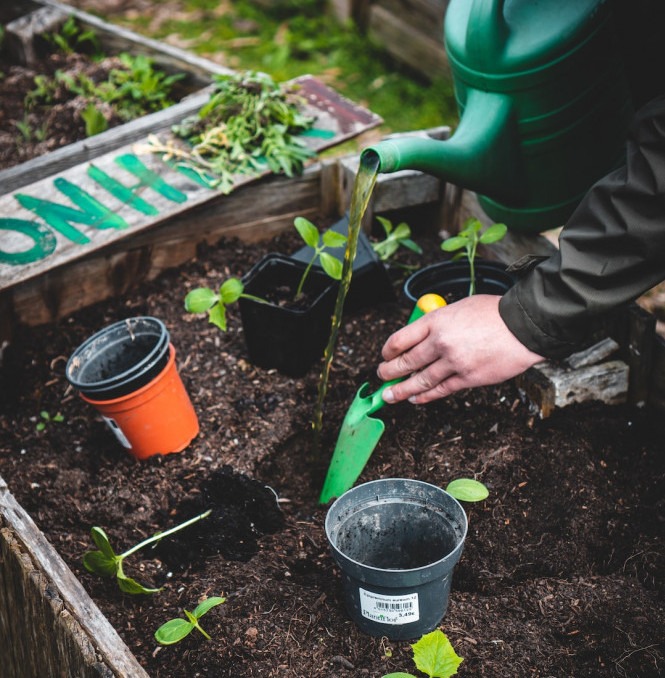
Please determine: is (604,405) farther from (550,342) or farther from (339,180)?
(339,180)

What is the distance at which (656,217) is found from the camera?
4.75 feet

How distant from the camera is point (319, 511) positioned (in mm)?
Answer: 1907

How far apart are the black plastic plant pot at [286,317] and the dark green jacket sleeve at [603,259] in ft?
2.35

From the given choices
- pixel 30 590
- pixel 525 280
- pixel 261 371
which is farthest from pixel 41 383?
pixel 525 280

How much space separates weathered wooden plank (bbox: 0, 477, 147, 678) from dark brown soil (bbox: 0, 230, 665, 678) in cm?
18

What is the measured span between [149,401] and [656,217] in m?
1.29

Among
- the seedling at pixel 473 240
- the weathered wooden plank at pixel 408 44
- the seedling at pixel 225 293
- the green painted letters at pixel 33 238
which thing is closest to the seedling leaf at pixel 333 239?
the seedling at pixel 225 293

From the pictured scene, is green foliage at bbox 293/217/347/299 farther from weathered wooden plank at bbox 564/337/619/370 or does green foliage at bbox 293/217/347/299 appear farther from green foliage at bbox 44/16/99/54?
green foliage at bbox 44/16/99/54

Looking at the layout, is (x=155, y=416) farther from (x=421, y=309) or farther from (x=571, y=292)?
(x=571, y=292)

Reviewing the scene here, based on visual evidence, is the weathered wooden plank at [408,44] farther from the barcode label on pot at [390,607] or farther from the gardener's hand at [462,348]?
the barcode label on pot at [390,607]

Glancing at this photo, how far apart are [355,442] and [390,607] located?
19.7 inches

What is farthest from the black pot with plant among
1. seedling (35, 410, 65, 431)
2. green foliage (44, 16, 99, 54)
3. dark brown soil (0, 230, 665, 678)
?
green foliage (44, 16, 99, 54)

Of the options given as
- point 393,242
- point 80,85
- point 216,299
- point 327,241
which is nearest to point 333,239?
point 327,241

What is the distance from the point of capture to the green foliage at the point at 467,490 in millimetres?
1676
